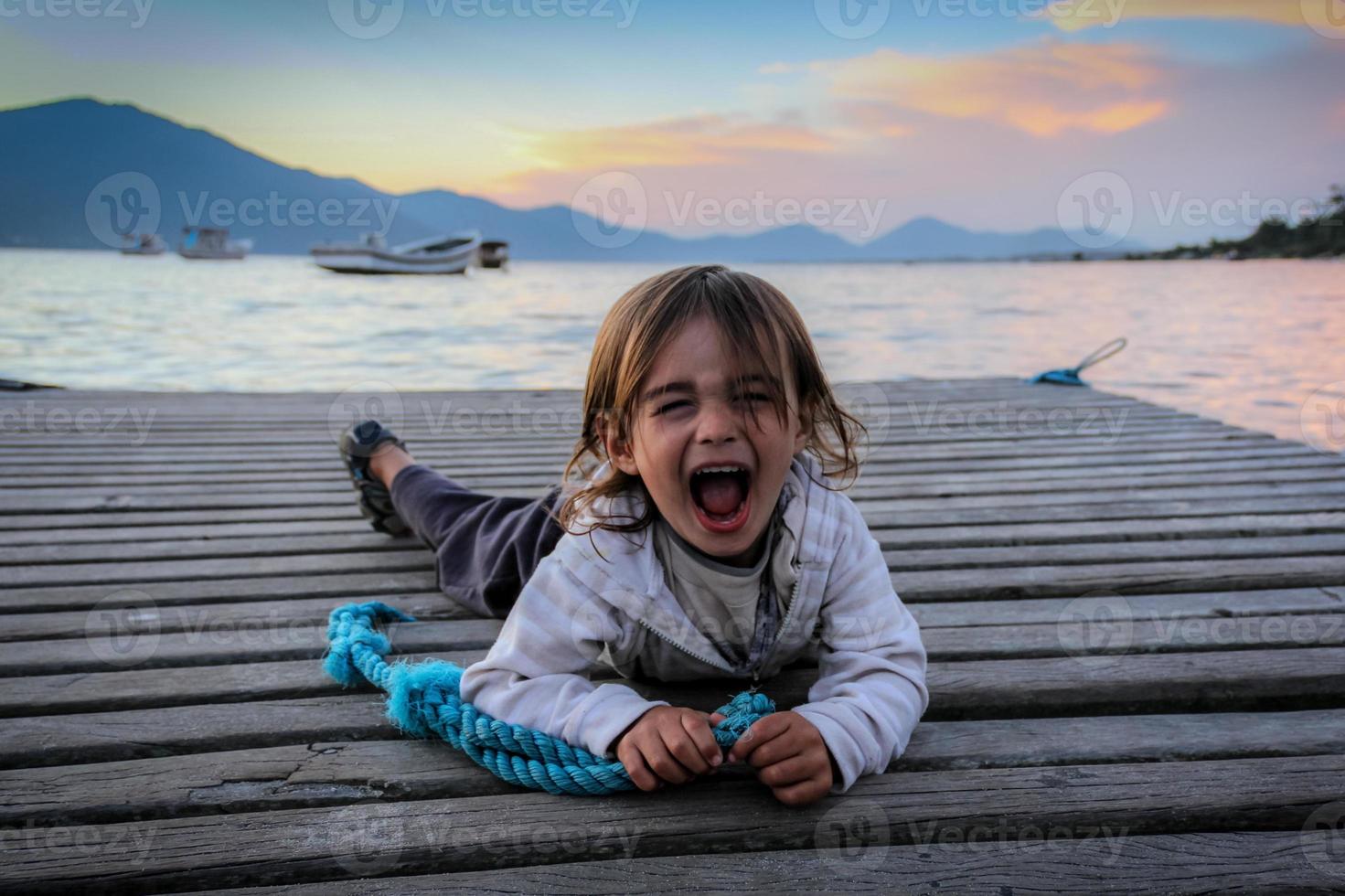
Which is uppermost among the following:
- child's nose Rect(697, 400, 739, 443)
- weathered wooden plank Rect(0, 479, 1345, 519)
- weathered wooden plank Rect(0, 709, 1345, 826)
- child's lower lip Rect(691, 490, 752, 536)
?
child's nose Rect(697, 400, 739, 443)

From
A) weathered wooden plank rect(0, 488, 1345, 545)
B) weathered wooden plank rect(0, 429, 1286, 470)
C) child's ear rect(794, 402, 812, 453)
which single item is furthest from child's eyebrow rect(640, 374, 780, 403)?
weathered wooden plank rect(0, 429, 1286, 470)

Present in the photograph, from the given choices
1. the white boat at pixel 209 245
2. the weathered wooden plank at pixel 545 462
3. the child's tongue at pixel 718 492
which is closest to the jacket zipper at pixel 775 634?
the child's tongue at pixel 718 492

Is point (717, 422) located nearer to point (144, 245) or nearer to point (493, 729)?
point (493, 729)

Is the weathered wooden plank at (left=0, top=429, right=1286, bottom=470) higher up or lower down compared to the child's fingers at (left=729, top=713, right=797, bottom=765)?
higher up

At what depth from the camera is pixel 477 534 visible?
7.97 feet

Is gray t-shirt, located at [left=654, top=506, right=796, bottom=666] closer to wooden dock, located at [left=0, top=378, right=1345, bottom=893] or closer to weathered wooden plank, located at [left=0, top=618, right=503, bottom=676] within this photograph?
wooden dock, located at [left=0, top=378, right=1345, bottom=893]

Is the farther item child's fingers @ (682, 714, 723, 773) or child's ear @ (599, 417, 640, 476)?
child's ear @ (599, 417, 640, 476)

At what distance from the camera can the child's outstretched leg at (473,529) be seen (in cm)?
223

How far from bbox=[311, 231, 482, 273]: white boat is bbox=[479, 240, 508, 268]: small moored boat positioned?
412 inches

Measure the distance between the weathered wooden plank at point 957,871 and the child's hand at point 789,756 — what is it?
0.09 m

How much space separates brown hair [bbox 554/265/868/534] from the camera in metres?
1.54

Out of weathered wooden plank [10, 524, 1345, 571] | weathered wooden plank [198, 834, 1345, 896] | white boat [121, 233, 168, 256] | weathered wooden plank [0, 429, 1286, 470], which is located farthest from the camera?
white boat [121, 233, 168, 256]

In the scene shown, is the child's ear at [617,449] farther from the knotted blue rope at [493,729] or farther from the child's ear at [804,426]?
the knotted blue rope at [493,729]

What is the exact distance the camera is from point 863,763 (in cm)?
144
